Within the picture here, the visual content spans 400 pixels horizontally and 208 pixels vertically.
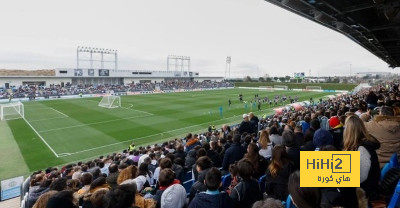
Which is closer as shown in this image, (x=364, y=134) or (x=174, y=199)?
(x=364, y=134)

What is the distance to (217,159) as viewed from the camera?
22.3ft

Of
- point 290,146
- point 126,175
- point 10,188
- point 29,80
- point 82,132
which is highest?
point 29,80

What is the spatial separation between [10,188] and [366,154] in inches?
501

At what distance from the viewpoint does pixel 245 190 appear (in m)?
3.66

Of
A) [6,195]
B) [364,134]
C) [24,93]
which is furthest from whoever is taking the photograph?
[24,93]

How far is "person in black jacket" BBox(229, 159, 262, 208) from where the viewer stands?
3.61 m

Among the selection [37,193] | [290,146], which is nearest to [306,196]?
[290,146]

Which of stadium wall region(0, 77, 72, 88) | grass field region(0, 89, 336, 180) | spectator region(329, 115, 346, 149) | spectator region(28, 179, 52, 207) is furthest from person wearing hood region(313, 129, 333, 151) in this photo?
stadium wall region(0, 77, 72, 88)

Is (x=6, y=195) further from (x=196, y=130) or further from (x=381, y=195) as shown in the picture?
(x=196, y=130)

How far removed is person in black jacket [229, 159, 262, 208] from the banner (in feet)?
35.1

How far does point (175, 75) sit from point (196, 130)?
73908 millimetres

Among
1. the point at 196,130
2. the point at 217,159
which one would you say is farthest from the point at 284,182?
the point at 196,130

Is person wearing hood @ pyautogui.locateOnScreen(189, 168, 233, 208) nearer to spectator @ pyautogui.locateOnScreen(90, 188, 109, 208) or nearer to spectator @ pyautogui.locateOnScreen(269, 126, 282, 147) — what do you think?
spectator @ pyautogui.locateOnScreen(90, 188, 109, 208)

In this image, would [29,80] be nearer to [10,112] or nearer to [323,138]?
[10,112]
